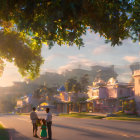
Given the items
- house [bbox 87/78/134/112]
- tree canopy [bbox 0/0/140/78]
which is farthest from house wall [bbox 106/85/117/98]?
tree canopy [bbox 0/0/140/78]

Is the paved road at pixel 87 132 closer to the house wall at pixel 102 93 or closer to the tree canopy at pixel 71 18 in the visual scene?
the tree canopy at pixel 71 18

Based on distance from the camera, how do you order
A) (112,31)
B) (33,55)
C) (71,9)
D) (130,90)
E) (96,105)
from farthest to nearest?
1. (96,105)
2. (130,90)
3. (33,55)
4. (112,31)
5. (71,9)

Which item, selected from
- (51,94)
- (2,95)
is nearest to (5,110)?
(2,95)

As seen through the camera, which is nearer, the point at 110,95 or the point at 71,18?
the point at 71,18

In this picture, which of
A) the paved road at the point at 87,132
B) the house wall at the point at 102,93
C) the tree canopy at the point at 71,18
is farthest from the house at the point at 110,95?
the tree canopy at the point at 71,18

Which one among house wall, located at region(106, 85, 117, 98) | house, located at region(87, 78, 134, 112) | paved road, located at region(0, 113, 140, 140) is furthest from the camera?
house wall, located at region(106, 85, 117, 98)

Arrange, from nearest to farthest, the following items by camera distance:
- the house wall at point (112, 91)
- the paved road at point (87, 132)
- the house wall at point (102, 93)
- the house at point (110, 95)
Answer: the paved road at point (87, 132), the house at point (110, 95), the house wall at point (112, 91), the house wall at point (102, 93)

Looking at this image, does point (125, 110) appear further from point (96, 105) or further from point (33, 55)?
point (33, 55)

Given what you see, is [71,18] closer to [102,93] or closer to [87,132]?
[87,132]

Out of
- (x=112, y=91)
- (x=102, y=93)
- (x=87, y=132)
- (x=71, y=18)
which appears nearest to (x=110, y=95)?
(x=112, y=91)

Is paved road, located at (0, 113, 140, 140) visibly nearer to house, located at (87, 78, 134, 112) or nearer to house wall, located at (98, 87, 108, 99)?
house, located at (87, 78, 134, 112)

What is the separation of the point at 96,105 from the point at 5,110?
69415 millimetres

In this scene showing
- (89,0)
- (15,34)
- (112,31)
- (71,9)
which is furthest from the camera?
(15,34)

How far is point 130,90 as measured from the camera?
66.3 meters
